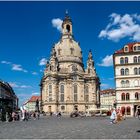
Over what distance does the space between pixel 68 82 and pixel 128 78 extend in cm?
5750

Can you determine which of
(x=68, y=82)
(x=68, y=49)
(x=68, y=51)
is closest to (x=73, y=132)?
(x=68, y=82)

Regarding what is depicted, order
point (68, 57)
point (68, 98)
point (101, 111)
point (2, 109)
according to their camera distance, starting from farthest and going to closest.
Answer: point (68, 57), point (68, 98), point (101, 111), point (2, 109)

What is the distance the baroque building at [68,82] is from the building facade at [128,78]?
5405 centimetres

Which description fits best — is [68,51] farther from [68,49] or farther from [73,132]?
[73,132]

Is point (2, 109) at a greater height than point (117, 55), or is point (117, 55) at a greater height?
point (117, 55)

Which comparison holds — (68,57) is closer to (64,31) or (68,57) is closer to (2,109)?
(64,31)

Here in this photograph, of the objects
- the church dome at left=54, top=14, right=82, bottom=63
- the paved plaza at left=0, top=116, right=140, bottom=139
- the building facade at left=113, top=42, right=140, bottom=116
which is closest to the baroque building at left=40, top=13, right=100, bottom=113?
the church dome at left=54, top=14, right=82, bottom=63

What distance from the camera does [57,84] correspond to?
5492 inches

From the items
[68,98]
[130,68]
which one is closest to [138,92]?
[130,68]

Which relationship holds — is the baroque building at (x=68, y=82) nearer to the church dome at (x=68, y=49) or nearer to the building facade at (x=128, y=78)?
the church dome at (x=68, y=49)

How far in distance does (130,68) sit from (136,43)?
20.5 ft

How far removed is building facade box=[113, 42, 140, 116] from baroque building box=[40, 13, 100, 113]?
177 ft

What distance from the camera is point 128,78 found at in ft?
280

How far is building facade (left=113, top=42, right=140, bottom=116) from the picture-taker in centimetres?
8488
